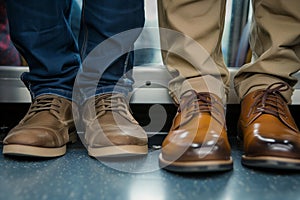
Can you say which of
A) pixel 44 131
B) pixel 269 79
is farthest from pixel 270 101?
pixel 44 131

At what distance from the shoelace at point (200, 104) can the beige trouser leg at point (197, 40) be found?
35 mm

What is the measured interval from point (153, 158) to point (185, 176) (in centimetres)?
16

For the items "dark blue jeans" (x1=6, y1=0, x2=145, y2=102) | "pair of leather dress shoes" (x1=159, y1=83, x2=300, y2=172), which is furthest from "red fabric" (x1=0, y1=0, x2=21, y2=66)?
"pair of leather dress shoes" (x1=159, y1=83, x2=300, y2=172)

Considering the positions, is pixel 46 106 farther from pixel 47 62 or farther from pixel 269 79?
pixel 269 79

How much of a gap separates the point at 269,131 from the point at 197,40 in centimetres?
29

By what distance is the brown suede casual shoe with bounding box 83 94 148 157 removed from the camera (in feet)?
2.72

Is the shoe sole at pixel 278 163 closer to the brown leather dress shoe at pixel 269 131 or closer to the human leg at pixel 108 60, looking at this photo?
the brown leather dress shoe at pixel 269 131

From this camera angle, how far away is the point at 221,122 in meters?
0.82

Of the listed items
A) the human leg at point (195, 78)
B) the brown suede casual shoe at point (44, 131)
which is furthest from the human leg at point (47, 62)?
the human leg at point (195, 78)

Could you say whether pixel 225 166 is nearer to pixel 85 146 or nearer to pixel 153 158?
pixel 153 158

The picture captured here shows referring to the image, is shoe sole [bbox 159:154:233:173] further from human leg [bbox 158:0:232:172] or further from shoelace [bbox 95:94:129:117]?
shoelace [bbox 95:94:129:117]

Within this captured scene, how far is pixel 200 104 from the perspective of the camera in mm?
843

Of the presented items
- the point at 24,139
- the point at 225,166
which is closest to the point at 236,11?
the point at 225,166

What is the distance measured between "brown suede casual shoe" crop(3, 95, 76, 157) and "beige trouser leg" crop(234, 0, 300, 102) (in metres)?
0.49
